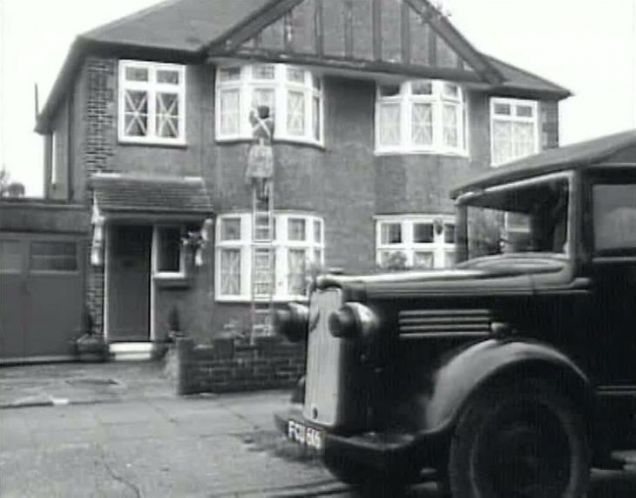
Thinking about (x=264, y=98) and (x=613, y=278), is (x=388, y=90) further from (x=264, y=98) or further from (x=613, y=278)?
(x=613, y=278)

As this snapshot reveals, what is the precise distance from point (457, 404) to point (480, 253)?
6.21ft

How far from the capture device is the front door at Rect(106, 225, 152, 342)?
53.7 ft

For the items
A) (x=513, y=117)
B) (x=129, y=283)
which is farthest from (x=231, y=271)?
(x=513, y=117)

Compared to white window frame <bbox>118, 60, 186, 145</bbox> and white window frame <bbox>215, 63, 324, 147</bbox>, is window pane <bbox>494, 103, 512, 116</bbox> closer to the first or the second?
white window frame <bbox>215, 63, 324, 147</bbox>

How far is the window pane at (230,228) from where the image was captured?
56.2 ft

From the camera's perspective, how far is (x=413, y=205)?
61.0 ft

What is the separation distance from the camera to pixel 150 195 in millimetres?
16094

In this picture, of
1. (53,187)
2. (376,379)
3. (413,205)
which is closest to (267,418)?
(376,379)

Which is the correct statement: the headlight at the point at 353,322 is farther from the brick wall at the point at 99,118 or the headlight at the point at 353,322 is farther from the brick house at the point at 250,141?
the brick wall at the point at 99,118

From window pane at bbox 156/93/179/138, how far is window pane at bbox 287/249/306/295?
3.26 metres

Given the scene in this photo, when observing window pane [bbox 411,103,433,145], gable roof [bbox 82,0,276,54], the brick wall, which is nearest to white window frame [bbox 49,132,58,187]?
gable roof [bbox 82,0,276,54]

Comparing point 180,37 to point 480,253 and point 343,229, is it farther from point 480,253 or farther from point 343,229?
point 480,253

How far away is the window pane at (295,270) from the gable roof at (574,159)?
10.5 metres

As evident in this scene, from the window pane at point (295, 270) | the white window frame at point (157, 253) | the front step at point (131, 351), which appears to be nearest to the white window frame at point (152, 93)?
the white window frame at point (157, 253)
